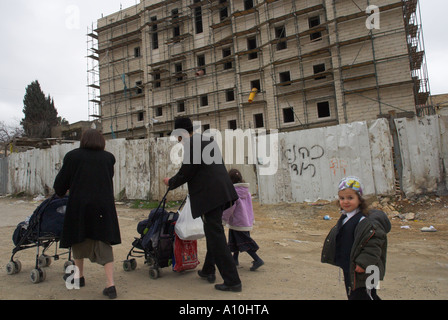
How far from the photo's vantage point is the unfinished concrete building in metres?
20.1

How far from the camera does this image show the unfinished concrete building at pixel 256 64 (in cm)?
2008

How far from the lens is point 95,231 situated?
121 inches

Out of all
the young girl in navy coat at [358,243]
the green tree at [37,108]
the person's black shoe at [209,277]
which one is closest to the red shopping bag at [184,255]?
the person's black shoe at [209,277]

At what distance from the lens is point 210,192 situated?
10.7 ft

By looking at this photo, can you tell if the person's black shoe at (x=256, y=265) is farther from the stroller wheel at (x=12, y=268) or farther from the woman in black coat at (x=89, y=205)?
the stroller wheel at (x=12, y=268)

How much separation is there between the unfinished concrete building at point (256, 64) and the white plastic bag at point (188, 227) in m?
16.3

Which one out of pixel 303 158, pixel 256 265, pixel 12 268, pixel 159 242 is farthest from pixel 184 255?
pixel 303 158

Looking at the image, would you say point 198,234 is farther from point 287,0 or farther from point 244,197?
point 287,0

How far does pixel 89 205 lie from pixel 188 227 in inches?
46.2

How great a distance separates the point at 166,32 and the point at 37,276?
2925 cm

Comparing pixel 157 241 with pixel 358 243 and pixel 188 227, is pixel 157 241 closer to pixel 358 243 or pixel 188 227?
pixel 188 227

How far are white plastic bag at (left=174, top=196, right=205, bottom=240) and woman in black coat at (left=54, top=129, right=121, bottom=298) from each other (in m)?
0.76
